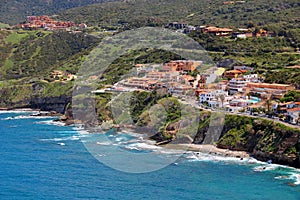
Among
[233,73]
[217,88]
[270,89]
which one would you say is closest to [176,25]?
[233,73]

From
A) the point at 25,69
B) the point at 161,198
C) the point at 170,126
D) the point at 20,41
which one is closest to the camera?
the point at 161,198

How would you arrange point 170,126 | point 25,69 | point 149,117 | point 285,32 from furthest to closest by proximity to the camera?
point 25,69 < point 285,32 < point 149,117 < point 170,126

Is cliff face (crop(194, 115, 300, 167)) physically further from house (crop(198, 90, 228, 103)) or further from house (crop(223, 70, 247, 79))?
house (crop(223, 70, 247, 79))

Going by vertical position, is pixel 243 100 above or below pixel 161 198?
above

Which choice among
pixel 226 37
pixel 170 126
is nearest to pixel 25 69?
pixel 226 37

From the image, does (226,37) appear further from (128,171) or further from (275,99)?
(128,171)

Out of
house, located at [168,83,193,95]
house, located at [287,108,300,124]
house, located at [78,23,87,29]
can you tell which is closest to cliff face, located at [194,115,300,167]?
house, located at [287,108,300,124]

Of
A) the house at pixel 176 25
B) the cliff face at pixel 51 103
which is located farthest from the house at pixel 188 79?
the house at pixel 176 25

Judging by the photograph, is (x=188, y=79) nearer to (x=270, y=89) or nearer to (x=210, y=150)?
(x=270, y=89)
